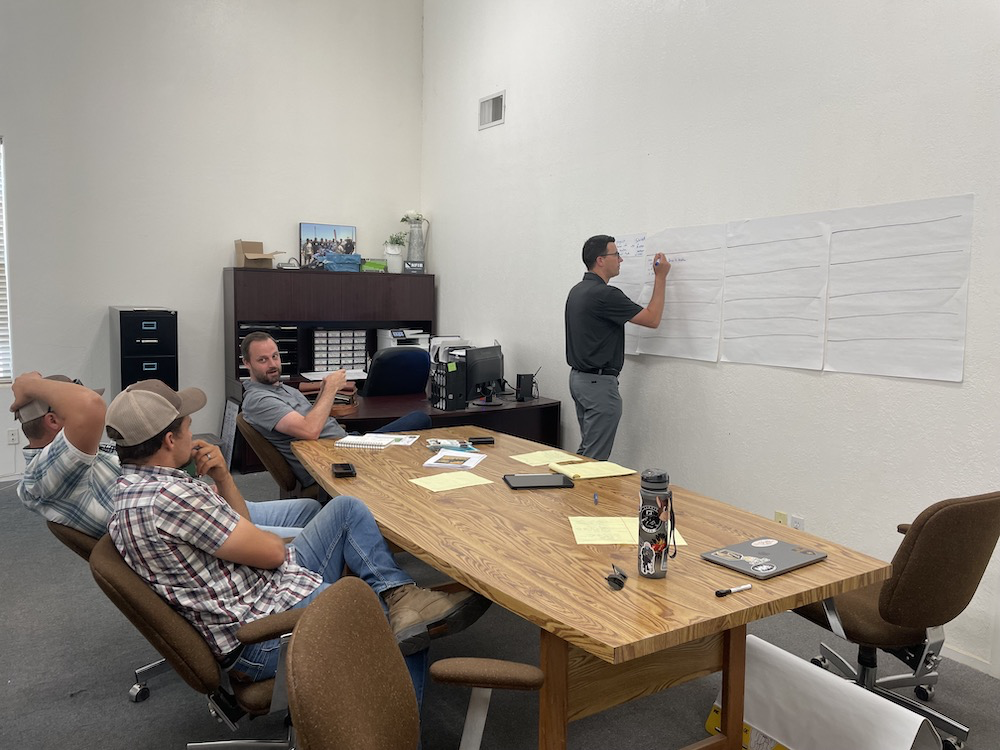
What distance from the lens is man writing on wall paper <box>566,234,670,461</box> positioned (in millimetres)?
4367

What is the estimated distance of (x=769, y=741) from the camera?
2.10 m

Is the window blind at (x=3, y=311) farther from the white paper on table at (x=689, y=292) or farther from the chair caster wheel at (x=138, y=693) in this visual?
the white paper on table at (x=689, y=292)

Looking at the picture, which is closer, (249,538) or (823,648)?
(249,538)

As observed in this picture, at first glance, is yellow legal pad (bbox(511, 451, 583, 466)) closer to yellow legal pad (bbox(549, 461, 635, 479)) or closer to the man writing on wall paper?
yellow legal pad (bbox(549, 461, 635, 479))

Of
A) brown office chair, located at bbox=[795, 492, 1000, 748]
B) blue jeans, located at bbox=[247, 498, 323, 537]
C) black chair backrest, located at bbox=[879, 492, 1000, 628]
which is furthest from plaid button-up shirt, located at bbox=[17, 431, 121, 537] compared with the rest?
black chair backrest, located at bbox=[879, 492, 1000, 628]

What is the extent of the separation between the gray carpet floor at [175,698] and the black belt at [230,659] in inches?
23.4

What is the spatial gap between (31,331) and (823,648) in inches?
214

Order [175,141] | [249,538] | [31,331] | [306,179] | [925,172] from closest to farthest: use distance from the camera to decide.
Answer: [249,538] → [925,172] → [31,331] → [175,141] → [306,179]

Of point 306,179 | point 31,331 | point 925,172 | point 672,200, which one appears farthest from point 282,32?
point 925,172

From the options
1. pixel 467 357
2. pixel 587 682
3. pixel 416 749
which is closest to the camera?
pixel 416 749

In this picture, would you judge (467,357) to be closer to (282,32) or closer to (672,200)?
(672,200)

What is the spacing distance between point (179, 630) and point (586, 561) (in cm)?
104

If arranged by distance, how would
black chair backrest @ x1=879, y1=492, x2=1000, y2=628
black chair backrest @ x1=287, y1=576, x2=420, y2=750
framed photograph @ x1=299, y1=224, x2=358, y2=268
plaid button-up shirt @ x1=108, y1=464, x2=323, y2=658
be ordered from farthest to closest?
framed photograph @ x1=299, y1=224, x2=358, y2=268 → black chair backrest @ x1=879, y1=492, x2=1000, y2=628 → plaid button-up shirt @ x1=108, y1=464, x2=323, y2=658 → black chair backrest @ x1=287, y1=576, x2=420, y2=750

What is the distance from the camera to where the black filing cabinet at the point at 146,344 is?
5.22m
